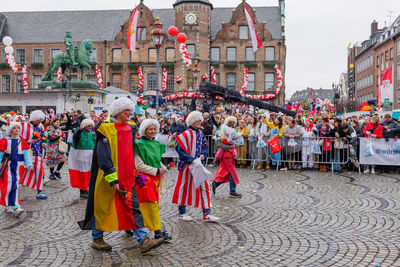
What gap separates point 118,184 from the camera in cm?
448

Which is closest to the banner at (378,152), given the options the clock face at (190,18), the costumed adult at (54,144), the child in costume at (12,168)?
the costumed adult at (54,144)

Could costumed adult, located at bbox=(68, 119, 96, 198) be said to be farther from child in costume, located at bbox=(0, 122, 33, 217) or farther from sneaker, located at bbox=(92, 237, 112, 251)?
sneaker, located at bbox=(92, 237, 112, 251)

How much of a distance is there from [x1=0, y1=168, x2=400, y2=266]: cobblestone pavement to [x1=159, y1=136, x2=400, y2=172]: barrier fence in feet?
10.4

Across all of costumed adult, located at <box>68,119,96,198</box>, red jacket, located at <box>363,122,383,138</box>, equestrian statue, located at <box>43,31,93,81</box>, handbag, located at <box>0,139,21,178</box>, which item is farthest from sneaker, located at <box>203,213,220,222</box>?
equestrian statue, located at <box>43,31,93,81</box>

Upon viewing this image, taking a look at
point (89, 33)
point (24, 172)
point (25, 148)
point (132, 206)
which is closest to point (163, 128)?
point (24, 172)

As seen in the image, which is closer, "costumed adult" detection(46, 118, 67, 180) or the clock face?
"costumed adult" detection(46, 118, 67, 180)

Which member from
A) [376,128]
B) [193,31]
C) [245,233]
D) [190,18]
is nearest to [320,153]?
[376,128]

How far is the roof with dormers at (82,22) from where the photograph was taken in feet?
158

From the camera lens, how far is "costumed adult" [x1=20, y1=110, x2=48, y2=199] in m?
7.83

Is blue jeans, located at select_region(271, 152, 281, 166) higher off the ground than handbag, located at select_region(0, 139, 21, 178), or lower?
lower

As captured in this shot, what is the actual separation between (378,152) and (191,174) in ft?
25.7

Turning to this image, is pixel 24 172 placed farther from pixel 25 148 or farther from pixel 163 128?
pixel 163 128

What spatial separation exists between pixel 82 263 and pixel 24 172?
440cm

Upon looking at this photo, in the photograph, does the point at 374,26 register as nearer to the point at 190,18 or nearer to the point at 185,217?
the point at 190,18
